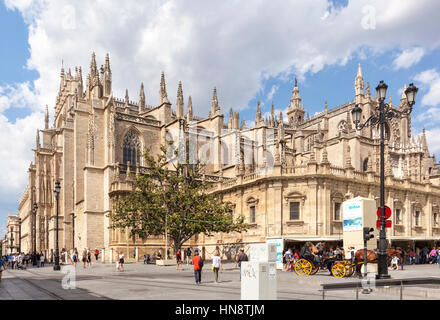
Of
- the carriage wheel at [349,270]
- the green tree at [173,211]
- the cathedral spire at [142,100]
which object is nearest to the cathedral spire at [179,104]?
the cathedral spire at [142,100]

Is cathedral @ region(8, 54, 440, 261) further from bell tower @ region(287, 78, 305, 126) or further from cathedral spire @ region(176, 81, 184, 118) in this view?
bell tower @ region(287, 78, 305, 126)

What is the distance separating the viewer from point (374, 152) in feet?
153

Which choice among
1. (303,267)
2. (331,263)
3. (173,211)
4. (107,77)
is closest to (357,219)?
(331,263)

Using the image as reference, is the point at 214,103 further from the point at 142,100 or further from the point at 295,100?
the point at 295,100

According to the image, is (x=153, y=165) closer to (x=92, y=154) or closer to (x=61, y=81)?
(x=92, y=154)

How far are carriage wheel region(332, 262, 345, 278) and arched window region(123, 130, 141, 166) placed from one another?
30.5 metres

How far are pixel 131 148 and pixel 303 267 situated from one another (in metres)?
29.7

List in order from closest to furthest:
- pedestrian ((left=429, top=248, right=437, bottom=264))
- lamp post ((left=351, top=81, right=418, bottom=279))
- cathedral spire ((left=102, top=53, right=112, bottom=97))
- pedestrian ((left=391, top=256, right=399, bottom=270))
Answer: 1. lamp post ((left=351, top=81, right=418, bottom=279))
2. pedestrian ((left=391, top=256, right=399, bottom=270))
3. pedestrian ((left=429, top=248, right=437, bottom=264))
4. cathedral spire ((left=102, top=53, right=112, bottom=97))

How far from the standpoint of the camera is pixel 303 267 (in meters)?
18.5

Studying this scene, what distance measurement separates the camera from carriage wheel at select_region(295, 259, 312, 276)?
18297 mm

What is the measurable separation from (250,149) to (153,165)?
865 inches

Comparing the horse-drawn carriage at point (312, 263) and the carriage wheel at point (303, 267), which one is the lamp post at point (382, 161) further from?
the carriage wheel at point (303, 267)

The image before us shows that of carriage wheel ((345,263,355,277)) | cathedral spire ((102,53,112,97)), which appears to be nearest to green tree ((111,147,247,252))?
carriage wheel ((345,263,355,277))
